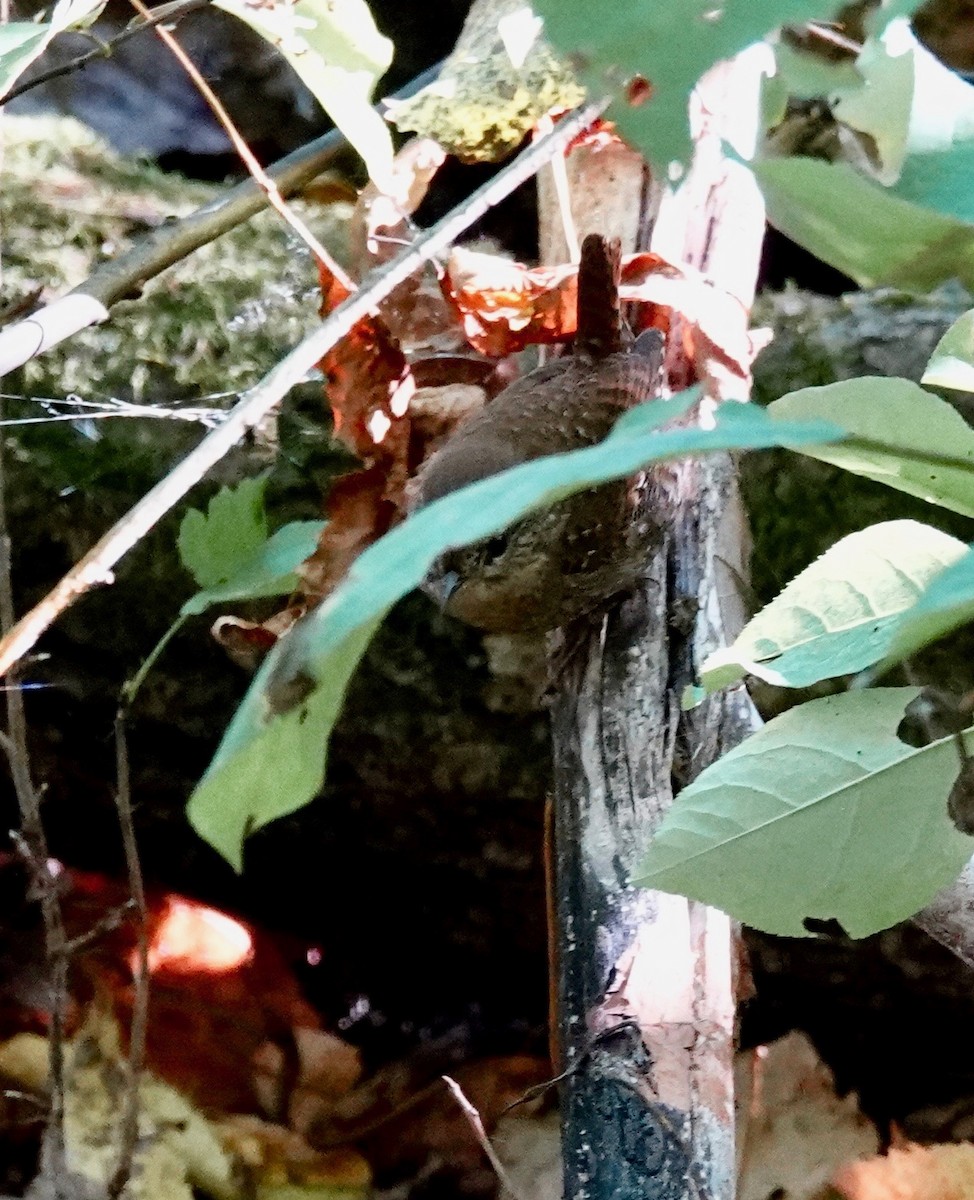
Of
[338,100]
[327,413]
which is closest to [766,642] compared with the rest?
[338,100]

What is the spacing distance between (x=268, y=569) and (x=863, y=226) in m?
0.64

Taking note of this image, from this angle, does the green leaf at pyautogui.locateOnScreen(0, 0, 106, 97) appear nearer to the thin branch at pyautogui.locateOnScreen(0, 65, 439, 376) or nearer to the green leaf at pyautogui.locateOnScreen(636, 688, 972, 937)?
the thin branch at pyautogui.locateOnScreen(0, 65, 439, 376)

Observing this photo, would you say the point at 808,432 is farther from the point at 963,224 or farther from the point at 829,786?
the point at 829,786

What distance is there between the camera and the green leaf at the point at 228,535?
3.45 ft

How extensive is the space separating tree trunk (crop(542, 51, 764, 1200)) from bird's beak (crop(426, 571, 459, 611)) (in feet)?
0.68

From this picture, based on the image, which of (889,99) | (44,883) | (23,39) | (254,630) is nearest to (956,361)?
(889,99)

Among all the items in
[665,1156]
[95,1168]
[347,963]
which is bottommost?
[347,963]

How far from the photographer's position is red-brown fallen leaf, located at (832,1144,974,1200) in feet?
5.43

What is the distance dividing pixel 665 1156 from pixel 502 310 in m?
0.86

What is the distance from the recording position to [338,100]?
96 cm

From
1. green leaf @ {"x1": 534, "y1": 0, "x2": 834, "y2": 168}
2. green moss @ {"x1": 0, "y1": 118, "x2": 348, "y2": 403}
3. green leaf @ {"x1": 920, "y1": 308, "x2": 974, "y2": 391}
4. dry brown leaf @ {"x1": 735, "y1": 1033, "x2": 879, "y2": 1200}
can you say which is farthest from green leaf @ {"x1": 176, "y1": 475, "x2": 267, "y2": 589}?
dry brown leaf @ {"x1": 735, "y1": 1033, "x2": 879, "y2": 1200}

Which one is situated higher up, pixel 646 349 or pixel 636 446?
pixel 636 446

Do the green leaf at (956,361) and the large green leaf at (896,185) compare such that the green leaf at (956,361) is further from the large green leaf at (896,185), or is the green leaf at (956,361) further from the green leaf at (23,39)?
the green leaf at (23,39)

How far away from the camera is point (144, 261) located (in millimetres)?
1270
